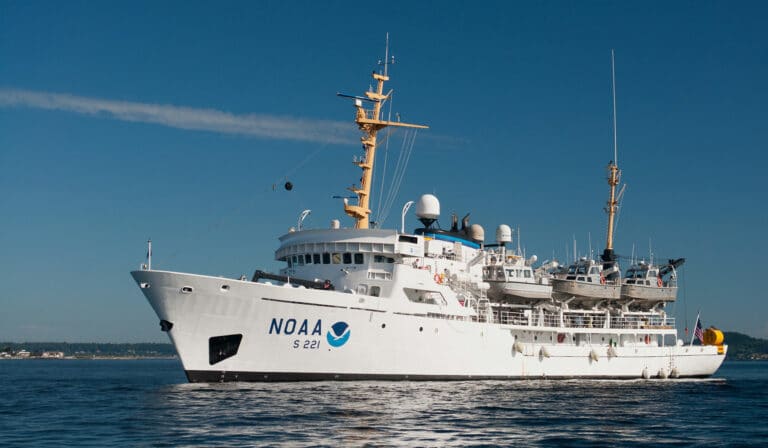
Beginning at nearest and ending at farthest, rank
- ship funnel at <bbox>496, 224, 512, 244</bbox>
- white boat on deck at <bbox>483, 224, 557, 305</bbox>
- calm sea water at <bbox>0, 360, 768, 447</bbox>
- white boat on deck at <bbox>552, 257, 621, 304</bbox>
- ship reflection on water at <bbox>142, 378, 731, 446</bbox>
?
calm sea water at <bbox>0, 360, 768, 447</bbox>
ship reflection on water at <bbox>142, 378, 731, 446</bbox>
white boat on deck at <bbox>483, 224, 557, 305</bbox>
white boat on deck at <bbox>552, 257, 621, 304</bbox>
ship funnel at <bbox>496, 224, 512, 244</bbox>

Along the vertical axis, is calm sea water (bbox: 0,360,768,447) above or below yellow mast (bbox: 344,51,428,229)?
below

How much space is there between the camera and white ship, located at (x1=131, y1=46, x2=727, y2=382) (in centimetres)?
3073

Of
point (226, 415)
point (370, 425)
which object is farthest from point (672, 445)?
point (226, 415)

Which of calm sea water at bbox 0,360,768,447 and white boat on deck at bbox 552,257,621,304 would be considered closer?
calm sea water at bbox 0,360,768,447

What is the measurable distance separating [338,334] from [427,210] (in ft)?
32.9

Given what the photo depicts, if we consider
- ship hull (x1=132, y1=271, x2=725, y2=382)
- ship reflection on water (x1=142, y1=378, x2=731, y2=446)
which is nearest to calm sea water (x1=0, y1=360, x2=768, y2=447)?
ship reflection on water (x1=142, y1=378, x2=731, y2=446)

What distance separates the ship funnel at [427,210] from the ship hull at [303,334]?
19.7ft

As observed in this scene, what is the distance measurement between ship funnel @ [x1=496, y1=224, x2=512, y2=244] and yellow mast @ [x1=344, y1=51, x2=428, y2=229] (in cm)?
924

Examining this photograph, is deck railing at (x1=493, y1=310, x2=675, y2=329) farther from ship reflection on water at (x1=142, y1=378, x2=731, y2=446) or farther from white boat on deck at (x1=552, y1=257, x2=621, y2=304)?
ship reflection on water at (x1=142, y1=378, x2=731, y2=446)

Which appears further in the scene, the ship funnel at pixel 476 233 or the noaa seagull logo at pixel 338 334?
the ship funnel at pixel 476 233

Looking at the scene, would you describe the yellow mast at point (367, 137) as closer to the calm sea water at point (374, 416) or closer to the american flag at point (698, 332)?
the calm sea water at point (374, 416)

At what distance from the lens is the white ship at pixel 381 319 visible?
30.7 meters

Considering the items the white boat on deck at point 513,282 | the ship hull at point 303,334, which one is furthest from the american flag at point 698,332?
the ship hull at point 303,334

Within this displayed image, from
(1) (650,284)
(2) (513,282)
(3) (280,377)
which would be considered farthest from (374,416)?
(1) (650,284)
